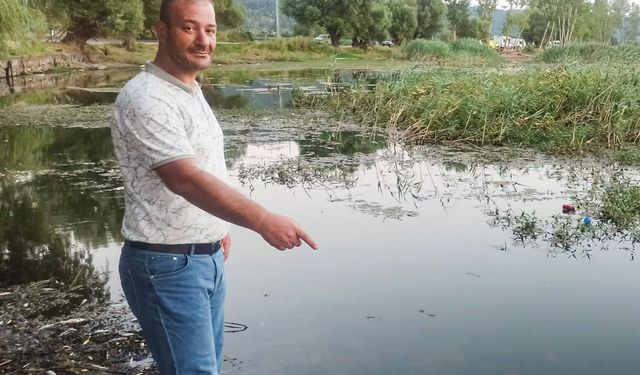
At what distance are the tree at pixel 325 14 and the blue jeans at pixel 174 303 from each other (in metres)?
50.3

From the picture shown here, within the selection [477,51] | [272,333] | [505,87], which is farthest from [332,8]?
[272,333]

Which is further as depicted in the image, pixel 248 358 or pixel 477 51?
pixel 477 51

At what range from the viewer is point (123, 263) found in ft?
6.85

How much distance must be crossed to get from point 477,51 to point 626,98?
81.5 feet

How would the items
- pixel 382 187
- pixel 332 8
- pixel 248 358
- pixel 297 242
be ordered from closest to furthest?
pixel 297 242 → pixel 248 358 → pixel 382 187 → pixel 332 8

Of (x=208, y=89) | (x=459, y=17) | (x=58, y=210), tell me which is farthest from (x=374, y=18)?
(x=58, y=210)

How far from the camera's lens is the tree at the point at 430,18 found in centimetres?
5988

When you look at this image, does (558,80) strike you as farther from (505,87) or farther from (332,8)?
(332,8)

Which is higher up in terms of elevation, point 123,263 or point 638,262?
point 123,263

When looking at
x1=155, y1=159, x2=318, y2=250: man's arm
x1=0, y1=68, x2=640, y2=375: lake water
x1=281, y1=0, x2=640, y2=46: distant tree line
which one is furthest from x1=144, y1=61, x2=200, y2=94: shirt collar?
x1=281, y1=0, x2=640, y2=46: distant tree line

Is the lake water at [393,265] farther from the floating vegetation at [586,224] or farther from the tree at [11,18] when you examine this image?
the tree at [11,18]

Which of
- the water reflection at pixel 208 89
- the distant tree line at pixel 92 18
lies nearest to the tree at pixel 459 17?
the distant tree line at pixel 92 18

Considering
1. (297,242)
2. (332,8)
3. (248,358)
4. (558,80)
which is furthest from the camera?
(332,8)

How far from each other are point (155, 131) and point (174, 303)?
19.6 inches
